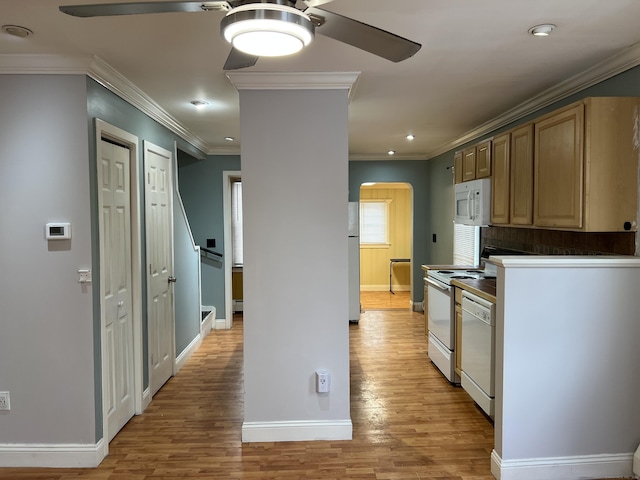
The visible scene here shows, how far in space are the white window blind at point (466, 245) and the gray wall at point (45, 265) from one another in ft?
12.9

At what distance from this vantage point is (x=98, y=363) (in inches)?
103

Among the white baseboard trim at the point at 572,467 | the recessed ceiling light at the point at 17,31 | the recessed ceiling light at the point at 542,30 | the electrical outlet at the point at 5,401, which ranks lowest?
the white baseboard trim at the point at 572,467

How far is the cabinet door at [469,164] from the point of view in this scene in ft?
13.3

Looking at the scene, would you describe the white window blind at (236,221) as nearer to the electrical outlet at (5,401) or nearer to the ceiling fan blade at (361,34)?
the electrical outlet at (5,401)

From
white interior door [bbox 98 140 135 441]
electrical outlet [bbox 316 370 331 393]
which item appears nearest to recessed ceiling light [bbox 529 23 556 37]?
electrical outlet [bbox 316 370 331 393]

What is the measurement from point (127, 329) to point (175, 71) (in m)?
1.80

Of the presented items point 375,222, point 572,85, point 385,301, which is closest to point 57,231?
point 572,85

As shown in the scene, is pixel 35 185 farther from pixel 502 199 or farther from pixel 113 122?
pixel 502 199

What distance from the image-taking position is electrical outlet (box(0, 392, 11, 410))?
2.55m

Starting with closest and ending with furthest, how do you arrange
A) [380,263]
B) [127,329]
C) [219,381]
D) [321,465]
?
[321,465] → [127,329] → [219,381] → [380,263]

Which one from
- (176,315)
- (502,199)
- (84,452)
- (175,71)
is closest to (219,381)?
(176,315)

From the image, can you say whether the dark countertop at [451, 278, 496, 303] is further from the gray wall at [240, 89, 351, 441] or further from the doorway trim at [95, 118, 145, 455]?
the doorway trim at [95, 118, 145, 455]

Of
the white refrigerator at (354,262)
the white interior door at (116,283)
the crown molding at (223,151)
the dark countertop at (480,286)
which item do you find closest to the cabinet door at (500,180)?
the dark countertop at (480,286)

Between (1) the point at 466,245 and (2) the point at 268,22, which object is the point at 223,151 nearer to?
(1) the point at 466,245
